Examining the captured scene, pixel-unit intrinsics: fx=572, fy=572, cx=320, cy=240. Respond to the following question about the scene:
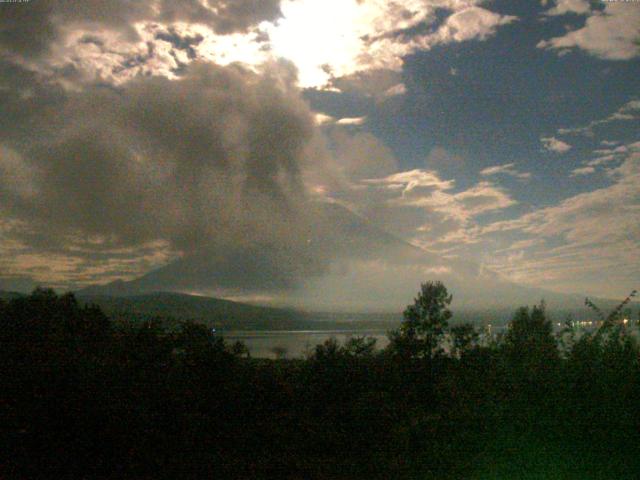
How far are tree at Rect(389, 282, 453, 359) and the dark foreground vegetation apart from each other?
26.9 ft

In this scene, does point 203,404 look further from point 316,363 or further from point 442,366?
point 442,366

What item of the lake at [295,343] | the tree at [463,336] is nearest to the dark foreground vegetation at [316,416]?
the lake at [295,343]

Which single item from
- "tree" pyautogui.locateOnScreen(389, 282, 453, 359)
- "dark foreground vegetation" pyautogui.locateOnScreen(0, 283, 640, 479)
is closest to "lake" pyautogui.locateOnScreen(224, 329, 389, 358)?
"tree" pyautogui.locateOnScreen(389, 282, 453, 359)

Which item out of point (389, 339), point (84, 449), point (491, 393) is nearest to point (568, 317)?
point (491, 393)

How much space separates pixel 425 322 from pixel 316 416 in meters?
13.8

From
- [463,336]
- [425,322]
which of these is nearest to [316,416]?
[463,336]

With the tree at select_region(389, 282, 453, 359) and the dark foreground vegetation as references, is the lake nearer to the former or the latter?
the tree at select_region(389, 282, 453, 359)

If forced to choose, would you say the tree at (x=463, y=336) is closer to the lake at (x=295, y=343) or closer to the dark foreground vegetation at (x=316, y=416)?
the lake at (x=295, y=343)

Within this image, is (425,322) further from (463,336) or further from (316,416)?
(316,416)

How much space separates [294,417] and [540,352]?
4923mm

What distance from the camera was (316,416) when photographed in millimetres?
11594

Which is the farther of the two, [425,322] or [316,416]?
[425,322]

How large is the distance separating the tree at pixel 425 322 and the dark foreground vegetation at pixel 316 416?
26.9 feet

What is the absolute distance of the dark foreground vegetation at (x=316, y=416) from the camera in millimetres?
8609
